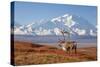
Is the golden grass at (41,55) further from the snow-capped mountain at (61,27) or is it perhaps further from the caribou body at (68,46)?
the snow-capped mountain at (61,27)

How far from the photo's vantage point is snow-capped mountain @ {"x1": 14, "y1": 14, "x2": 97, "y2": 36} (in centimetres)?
261

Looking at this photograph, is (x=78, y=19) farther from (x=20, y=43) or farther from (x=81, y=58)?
(x=20, y=43)

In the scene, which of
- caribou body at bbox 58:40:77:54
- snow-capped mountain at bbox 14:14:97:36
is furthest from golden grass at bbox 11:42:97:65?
snow-capped mountain at bbox 14:14:97:36

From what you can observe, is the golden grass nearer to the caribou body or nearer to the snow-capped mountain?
the caribou body

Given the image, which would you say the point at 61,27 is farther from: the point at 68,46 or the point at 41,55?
the point at 41,55

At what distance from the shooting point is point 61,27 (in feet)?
9.04

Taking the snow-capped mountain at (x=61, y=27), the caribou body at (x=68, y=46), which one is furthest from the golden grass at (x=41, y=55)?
the snow-capped mountain at (x=61, y=27)

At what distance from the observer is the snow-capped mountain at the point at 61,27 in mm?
2607

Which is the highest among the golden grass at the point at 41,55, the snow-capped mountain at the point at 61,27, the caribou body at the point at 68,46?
the snow-capped mountain at the point at 61,27

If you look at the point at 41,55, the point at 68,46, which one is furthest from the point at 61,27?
the point at 41,55

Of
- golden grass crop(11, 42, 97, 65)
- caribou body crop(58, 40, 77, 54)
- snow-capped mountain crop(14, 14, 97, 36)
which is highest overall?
snow-capped mountain crop(14, 14, 97, 36)
